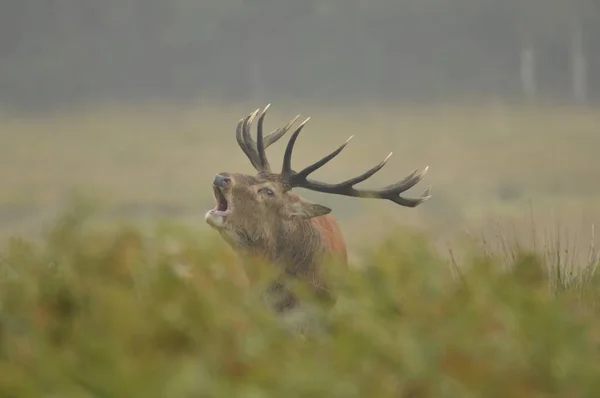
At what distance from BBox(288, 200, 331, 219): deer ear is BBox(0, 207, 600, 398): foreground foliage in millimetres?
2321

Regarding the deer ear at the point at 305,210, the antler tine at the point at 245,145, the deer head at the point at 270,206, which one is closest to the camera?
the deer ear at the point at 305,210

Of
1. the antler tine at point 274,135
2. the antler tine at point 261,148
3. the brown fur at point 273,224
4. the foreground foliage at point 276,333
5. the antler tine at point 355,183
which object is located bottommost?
the foreground foliage at point 276,333

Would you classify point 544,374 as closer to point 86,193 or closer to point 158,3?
point 86,193

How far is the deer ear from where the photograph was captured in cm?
392

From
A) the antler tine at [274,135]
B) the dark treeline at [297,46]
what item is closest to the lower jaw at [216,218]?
the antler tine at [274,135]

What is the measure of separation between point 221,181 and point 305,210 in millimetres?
332

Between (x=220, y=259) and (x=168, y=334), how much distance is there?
23 centimetres

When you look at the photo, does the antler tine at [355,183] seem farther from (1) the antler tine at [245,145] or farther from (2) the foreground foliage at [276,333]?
(2) the foreground foliage at [276,333]

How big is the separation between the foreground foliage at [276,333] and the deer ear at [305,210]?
232 centimetres

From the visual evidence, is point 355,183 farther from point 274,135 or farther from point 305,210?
point 274,135

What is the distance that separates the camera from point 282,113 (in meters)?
14.1

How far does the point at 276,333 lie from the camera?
4.35 feet

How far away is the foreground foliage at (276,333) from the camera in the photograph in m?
1.17

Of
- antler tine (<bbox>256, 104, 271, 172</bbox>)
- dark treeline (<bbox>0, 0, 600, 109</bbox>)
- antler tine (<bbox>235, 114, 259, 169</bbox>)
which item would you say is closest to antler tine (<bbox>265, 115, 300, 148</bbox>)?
antler tine (<bbox>235, 114, 259, 169</bbox>)
